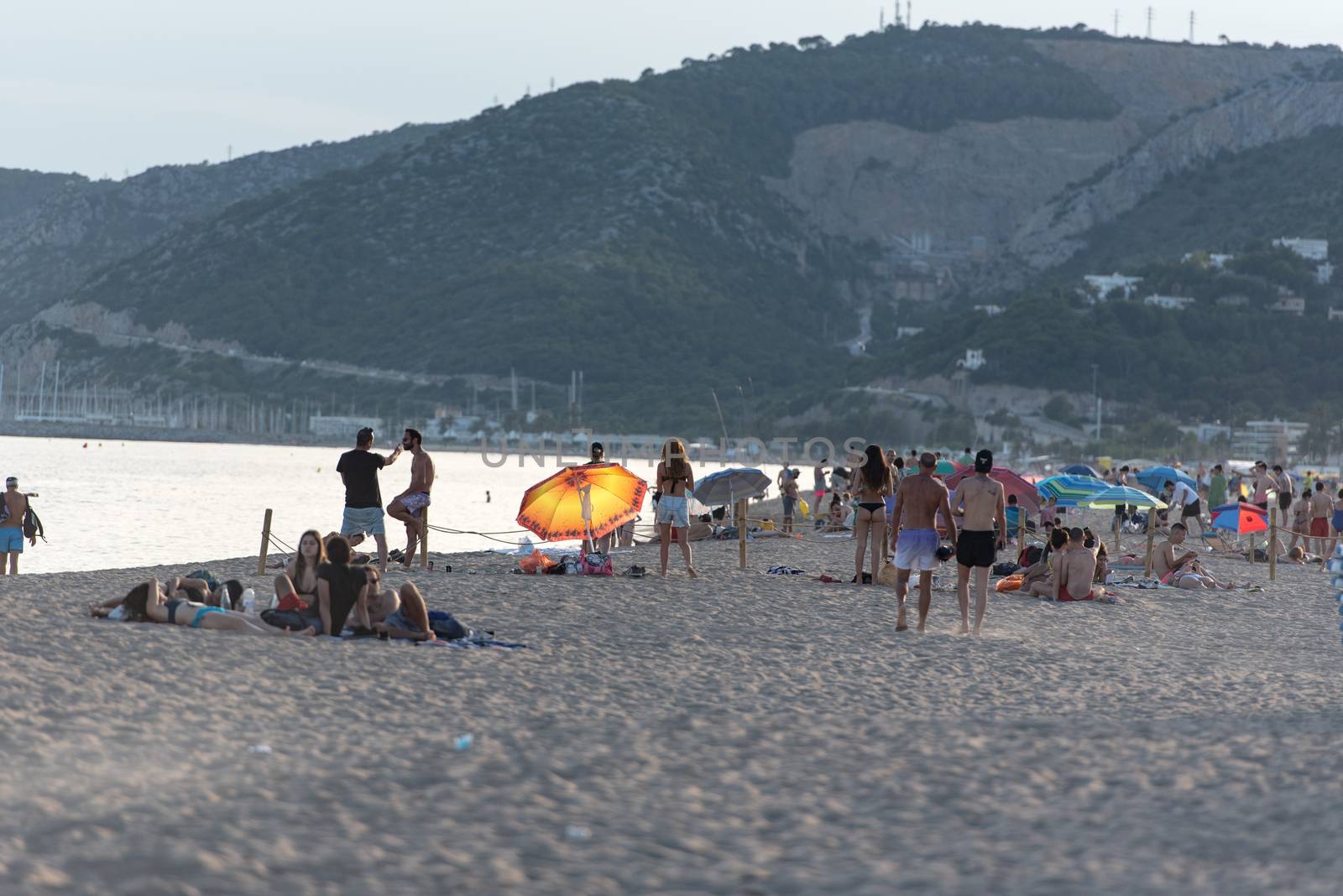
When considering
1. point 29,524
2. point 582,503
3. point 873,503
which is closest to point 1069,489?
point 873,503

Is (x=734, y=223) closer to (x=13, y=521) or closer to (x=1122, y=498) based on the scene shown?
(x=1122, y=498)

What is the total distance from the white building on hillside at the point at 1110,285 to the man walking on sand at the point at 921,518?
10479cm

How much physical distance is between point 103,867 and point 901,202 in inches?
6677

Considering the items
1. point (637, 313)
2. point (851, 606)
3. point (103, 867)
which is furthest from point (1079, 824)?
point (637, 313)

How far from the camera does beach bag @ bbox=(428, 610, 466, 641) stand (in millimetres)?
10102

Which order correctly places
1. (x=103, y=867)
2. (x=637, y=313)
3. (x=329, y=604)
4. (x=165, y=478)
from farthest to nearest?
(x=637, y=313) → (x=165, y=478) → (x=329, y=604) → (x=103, y=867)

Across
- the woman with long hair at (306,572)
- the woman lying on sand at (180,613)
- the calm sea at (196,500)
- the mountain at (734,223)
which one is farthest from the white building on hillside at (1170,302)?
the woman lying on sand at (180,613)

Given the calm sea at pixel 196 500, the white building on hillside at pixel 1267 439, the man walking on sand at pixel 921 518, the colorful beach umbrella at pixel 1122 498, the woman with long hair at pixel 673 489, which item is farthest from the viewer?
the white building on hillside at pixel 1267 439

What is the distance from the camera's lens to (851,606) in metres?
13.3

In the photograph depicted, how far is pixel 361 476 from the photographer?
1365 cm

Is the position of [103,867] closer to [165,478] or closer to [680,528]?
[680,528]

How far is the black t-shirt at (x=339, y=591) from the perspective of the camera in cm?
997

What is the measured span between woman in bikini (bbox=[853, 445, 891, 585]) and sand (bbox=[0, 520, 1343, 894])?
2298mm

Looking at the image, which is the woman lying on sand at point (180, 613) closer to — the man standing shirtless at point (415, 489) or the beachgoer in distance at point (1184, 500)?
the man standing shirtless at point (415, 489)
